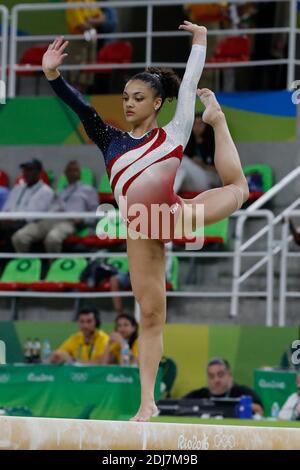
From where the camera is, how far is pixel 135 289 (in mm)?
6160

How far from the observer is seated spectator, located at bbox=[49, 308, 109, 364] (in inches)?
403

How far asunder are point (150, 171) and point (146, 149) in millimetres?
112

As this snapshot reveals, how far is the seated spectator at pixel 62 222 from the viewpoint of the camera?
38.1 feet

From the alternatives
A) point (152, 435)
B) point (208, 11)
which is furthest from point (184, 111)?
point (208, 11)

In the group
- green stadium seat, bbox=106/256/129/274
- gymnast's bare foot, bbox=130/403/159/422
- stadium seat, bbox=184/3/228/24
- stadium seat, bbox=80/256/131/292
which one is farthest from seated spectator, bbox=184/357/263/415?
stadium seat, bbox=184/3/228/24

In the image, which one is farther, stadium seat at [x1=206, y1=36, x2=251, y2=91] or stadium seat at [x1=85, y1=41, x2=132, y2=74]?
stadium seat at [x1=85, y1=41, x2=132, y2=74]

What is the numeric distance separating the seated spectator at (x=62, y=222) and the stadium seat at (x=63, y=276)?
169 mm

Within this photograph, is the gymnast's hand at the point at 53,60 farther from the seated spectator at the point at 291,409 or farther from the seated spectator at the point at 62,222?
the seated spectator at the point at 62,222

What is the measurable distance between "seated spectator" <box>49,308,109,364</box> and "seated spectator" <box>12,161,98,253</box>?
56.8 inches

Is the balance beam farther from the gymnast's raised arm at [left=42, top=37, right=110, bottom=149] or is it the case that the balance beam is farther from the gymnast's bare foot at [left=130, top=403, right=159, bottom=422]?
the gymnast's raised arm at [left=42, top=37, right=110, bottom=149]

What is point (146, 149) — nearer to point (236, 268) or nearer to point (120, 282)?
point (236, 268)

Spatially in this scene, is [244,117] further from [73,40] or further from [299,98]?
[299,98]

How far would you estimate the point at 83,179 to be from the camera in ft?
41.0

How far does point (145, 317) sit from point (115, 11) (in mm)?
8066
